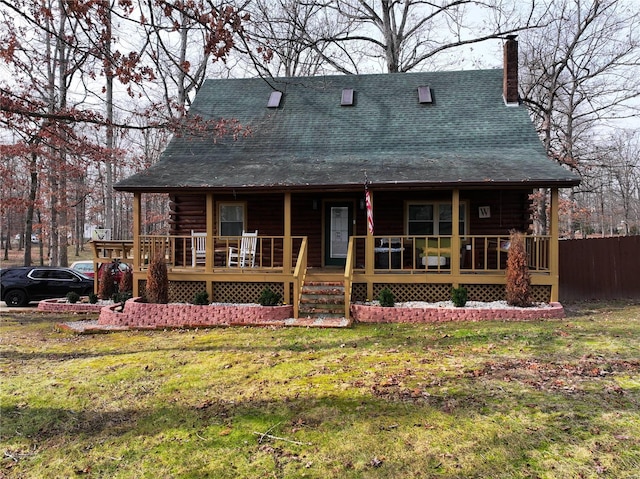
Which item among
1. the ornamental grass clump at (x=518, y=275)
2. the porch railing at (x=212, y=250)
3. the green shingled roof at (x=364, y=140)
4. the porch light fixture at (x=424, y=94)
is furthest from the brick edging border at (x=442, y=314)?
the porch light fixture at (x=424, y=94)

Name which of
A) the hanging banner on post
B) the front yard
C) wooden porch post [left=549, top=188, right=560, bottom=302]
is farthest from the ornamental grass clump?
the hanging banner on post

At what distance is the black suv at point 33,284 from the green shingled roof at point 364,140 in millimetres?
6247

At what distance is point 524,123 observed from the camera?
13.6m

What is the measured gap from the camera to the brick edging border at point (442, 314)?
32.1ft

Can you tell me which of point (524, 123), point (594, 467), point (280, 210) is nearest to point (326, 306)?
point (280, 210)

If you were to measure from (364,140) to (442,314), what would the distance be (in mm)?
6172

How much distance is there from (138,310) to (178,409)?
6357 mm

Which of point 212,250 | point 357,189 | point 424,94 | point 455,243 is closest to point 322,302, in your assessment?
point 357,189

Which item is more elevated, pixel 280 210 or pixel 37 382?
pixel 280 210

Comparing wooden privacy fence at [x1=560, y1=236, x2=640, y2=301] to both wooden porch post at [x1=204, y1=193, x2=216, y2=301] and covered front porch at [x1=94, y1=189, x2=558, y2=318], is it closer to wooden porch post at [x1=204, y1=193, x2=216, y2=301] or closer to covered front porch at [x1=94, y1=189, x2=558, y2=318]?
covered front porch at [x1=94, y1=189, x2=558, y2=318]

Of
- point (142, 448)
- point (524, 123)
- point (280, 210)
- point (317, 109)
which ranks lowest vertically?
point (142, 448)

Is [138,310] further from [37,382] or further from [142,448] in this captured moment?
[142,448]

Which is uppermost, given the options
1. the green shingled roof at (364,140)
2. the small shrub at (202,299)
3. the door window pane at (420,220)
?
the green shingled roof at (364,140)

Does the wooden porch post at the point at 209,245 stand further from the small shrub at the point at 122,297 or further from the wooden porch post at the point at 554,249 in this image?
the wooden porch post at the point at 554,249
